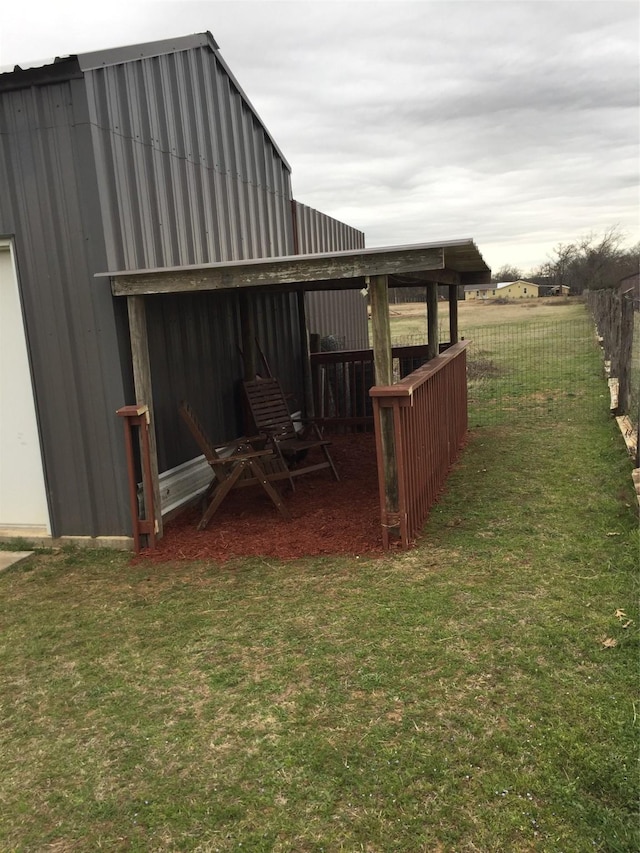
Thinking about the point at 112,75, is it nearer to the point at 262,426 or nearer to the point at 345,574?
the point at 262,426

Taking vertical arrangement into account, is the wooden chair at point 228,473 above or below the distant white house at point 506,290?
below

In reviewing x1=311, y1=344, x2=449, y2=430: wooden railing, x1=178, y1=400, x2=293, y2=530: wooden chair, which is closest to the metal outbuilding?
x1=178, y1=400, x2=293, y2=530: wooden chair

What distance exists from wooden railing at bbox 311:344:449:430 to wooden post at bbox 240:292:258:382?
94.6 inches

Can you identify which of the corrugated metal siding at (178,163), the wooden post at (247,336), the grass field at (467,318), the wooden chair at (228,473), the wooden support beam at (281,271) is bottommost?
the wooden chair at (228,473)

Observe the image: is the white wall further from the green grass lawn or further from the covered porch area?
the covered porch area

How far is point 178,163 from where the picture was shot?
5.93m

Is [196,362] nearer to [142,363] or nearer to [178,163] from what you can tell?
[142,363]

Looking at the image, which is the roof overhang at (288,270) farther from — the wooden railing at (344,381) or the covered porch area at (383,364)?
the wooden railing at (344,381)

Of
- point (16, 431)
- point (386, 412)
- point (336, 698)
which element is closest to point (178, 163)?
point (16, 431)

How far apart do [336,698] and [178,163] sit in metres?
4.90

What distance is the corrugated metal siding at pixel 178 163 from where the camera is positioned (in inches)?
191

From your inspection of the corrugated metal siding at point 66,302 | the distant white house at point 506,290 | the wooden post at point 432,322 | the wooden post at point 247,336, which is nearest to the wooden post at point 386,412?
the corrugated metal siding at point 66,302

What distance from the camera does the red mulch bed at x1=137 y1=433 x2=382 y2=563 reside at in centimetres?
487

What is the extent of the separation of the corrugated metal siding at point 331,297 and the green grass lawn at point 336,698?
6253 millimetres
